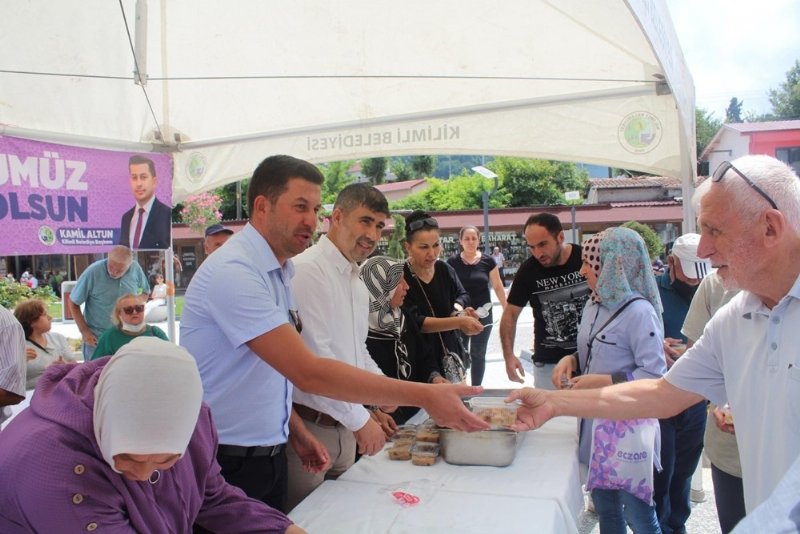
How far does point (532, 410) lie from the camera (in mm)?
2092

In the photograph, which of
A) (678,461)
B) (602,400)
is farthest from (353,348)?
(678,461)

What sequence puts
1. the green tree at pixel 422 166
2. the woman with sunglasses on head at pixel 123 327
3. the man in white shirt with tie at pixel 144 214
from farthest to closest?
the green tree at pixel 422 166 < the woman with sunglasses on head at pixel 123 327 < the man in white shirt with tie at pixel 144 214

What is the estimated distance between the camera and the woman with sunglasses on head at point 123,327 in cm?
429

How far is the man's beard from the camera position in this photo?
354 centimetres

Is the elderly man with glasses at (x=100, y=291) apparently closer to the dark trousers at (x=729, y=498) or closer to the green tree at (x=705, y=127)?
the dark trousers at (x=729, y=498)

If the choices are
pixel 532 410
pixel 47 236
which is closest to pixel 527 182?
pixel 47 236

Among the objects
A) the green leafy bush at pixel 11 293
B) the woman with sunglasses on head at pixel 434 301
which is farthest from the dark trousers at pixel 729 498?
the green leafy bush at pixel 11 293

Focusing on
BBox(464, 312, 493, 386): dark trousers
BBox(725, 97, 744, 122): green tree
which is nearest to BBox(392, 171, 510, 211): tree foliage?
BBox(464, 312, 493, 386): dark trousers

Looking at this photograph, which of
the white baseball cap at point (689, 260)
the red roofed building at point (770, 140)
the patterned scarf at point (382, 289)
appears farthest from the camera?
the red roofed building at point (770, 140)

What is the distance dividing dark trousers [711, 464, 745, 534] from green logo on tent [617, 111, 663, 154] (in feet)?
6.39

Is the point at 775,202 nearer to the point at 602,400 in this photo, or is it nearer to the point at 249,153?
the point at 602,400

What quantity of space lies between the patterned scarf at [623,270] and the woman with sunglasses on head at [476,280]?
3.13 m

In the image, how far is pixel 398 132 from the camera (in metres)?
4.02

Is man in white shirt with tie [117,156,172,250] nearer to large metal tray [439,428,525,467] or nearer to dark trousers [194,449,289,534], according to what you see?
dark trousers [194,449,289,534]
